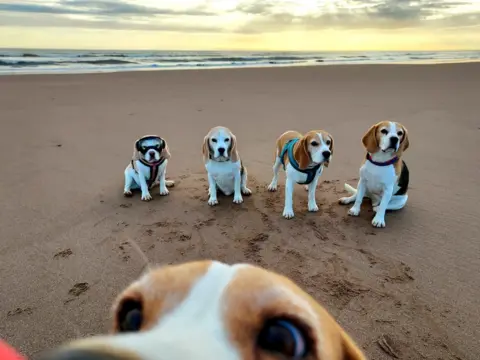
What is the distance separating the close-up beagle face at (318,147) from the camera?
4.49 metres

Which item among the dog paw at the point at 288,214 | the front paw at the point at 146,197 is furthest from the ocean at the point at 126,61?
the dog paw at the point at 288,214

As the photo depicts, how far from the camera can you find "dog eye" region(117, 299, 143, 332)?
1.19 metres

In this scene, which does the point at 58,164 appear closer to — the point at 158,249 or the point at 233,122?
the point at 158,249

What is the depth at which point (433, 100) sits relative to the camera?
406 inches

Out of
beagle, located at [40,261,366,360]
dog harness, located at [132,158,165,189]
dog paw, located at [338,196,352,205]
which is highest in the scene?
beagle, located at [40,261,366,360]

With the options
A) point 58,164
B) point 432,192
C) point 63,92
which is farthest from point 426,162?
point 63,92

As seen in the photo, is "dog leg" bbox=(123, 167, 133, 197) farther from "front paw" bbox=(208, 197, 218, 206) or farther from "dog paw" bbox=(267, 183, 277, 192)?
"dog paw" bbox=(267, 183, 277, 192)

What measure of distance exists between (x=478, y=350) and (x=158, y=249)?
8.48 feet

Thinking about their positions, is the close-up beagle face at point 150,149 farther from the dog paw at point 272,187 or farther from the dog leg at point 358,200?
the dog leg at point 358,200

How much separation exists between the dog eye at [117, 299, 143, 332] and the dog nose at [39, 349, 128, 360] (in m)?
0.43

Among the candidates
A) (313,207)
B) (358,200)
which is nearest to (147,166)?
(313,207)

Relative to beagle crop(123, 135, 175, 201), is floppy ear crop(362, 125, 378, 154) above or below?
above

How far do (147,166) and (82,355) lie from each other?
445 centimetres

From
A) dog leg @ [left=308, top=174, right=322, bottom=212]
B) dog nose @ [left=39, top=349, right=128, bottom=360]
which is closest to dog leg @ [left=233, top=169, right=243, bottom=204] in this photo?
dog leg @ [left=308, top=174, right=322, bottom=212]
